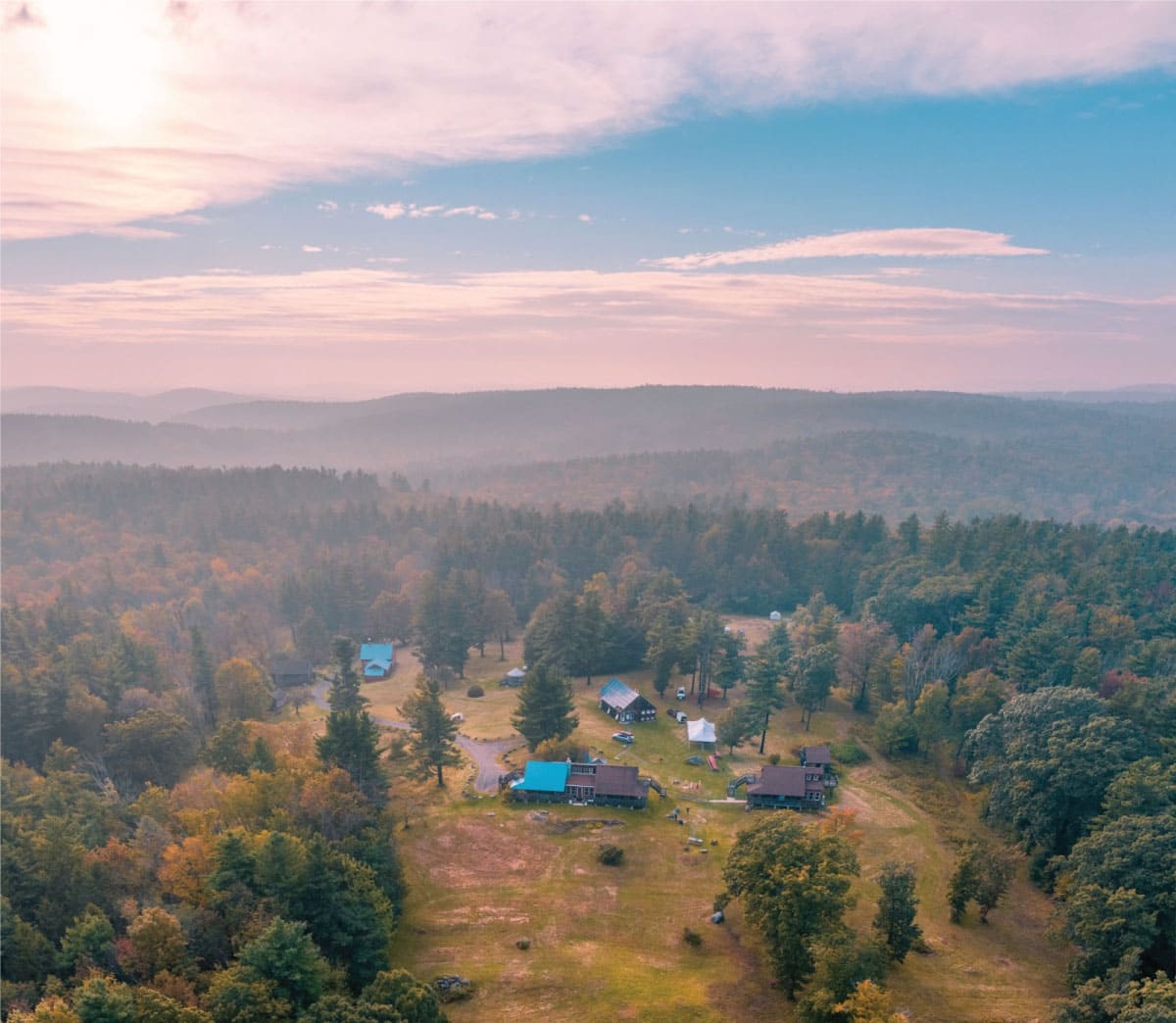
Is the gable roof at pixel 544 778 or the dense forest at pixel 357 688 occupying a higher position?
the dense forest at pixel 357 688

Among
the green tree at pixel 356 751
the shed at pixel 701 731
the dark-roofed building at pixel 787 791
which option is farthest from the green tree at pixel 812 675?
the green tree at pixel 356 751

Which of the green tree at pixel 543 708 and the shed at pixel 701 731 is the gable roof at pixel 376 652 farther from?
the shed at pixel 701 731

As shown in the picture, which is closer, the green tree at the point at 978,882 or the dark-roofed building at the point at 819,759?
the green tree at the point at 978,882

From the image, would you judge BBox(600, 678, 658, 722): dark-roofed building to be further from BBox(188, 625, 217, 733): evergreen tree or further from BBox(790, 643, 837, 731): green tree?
BBox(188, 625, 217, 733): evergreen tree

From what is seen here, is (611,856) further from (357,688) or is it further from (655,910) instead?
(357,688)

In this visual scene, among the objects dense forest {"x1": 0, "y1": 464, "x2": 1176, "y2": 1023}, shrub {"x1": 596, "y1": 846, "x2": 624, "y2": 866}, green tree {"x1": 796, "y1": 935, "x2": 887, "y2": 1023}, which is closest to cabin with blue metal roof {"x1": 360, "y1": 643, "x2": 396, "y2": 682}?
dense forest {"x1": 0, "y1": 464, "x2": 1176, "y2": 1023}

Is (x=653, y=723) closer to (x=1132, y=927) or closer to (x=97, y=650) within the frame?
(x=1132, y=927)
